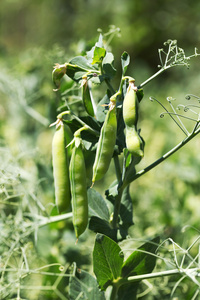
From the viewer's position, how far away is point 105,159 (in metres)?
0.52

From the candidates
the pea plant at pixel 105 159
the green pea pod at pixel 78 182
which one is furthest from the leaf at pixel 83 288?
the green pea pod at pixel 78 182

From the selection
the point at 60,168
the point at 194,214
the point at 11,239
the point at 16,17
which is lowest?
the point at 194,214

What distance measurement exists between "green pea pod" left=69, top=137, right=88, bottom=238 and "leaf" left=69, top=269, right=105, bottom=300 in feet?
0.38

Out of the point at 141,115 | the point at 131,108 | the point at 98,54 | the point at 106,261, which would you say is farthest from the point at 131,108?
the point at 141,115

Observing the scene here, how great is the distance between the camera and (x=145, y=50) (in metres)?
2.94

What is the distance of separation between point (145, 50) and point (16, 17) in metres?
1.54

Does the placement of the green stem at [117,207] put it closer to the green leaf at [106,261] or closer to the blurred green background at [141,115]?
the green leaf at [106,261]

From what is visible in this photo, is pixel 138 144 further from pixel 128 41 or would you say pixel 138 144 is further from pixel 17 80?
pixel 128 41

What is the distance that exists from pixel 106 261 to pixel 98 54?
29 centimetres

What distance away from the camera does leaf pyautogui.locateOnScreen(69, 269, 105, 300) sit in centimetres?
60

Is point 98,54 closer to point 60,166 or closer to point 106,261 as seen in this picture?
point 60,166

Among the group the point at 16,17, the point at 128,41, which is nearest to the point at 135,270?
the point at 128,41

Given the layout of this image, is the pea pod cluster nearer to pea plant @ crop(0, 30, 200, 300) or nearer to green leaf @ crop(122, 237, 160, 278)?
pea plant @ crop(0, 30, 200, 300)

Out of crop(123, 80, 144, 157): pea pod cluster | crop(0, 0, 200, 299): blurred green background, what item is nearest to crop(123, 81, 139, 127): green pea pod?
crop(123, 80, 144, 157): pea pod cluster
